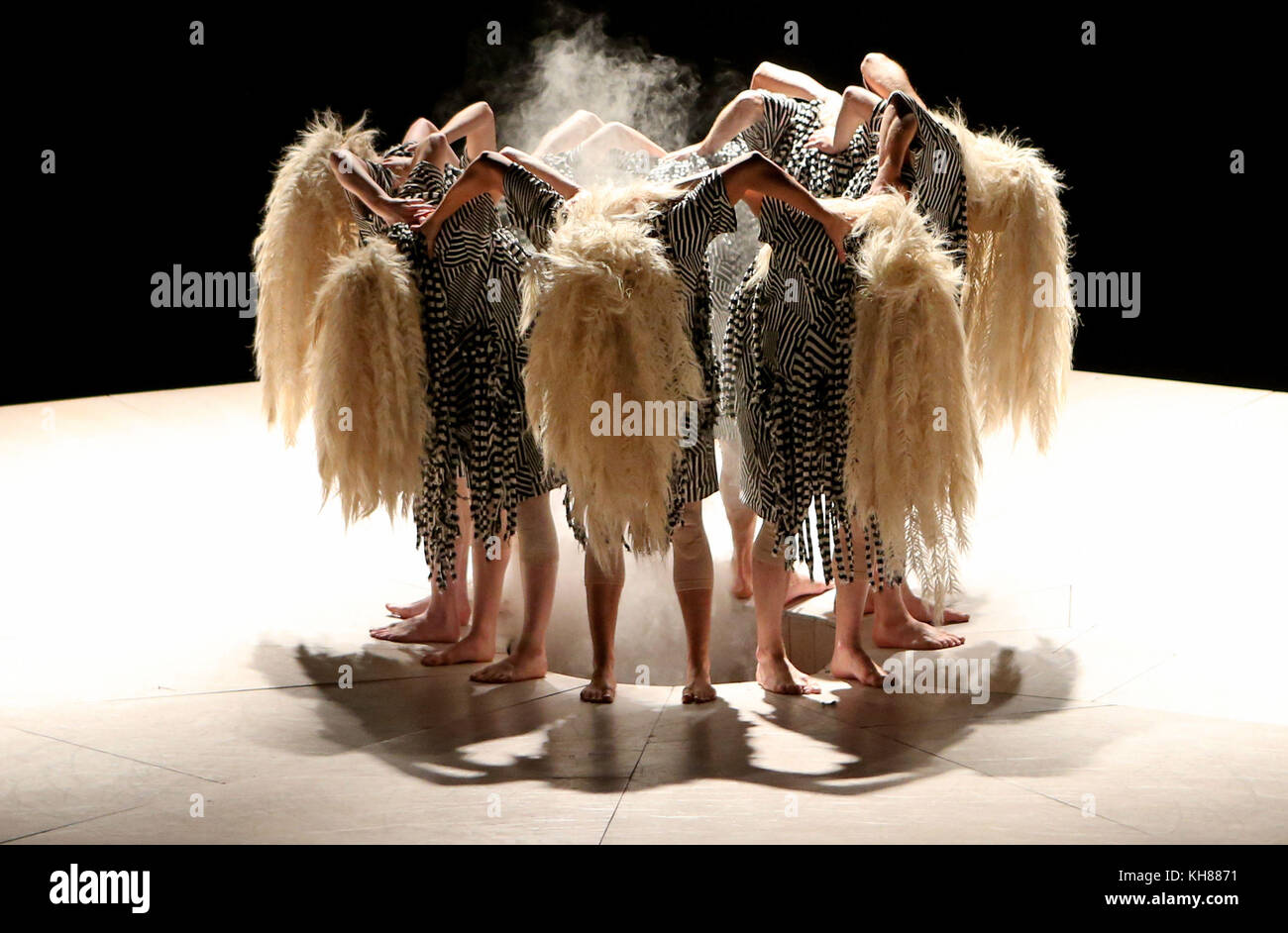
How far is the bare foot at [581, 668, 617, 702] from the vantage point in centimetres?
312

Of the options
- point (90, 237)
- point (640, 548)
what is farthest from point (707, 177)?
point (90, 237)

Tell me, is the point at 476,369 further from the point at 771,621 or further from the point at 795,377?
the point at 771,621

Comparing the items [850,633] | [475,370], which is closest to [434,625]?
[475,370]

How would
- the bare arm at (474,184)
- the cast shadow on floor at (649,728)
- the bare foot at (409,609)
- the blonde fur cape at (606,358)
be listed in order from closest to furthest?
the cast shadow on floor at (649,728)
the blonde fur cape at (606,358)
the bare arm at (474,184)
the bare foot at (409,609)

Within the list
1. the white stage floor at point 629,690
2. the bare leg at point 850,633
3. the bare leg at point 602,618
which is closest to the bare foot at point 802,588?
the white stage floor at point 629,690

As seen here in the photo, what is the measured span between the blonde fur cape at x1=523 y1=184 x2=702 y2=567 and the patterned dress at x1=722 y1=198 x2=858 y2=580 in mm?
276

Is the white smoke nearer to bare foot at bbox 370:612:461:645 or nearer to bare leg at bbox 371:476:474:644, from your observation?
bare leg at bbox 371:476:474:644

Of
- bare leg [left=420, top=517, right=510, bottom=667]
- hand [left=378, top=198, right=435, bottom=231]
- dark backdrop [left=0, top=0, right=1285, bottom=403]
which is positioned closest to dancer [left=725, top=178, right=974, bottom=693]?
bare leg [left=420, top=517, right=510, bottom=667]

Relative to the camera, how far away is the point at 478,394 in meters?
3.23

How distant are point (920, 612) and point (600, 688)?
1.00 meters

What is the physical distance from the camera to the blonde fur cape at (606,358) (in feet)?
9.18

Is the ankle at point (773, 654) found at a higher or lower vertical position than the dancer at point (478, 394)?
lower

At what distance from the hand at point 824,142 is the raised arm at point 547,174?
0.67 meters

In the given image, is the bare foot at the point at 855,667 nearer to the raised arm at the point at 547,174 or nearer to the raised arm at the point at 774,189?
the raised arm at the point at 774,189
